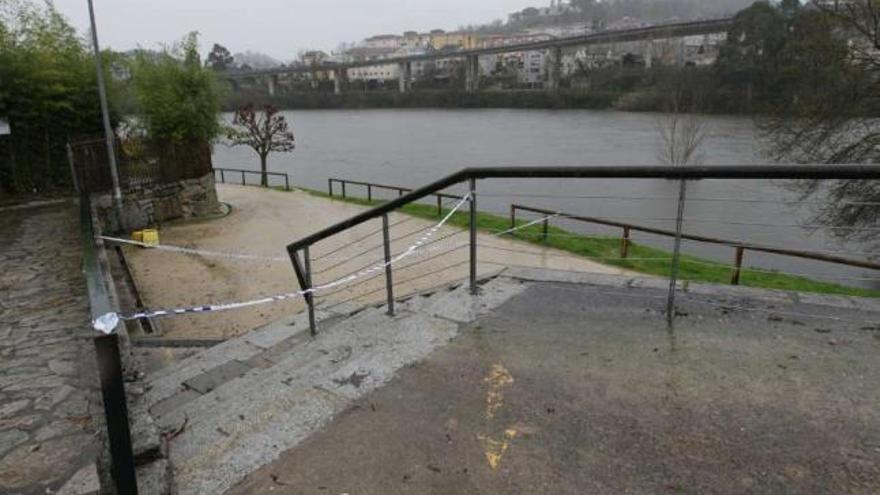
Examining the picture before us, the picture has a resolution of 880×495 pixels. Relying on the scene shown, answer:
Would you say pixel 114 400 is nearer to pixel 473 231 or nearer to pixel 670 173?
pixel 473 231

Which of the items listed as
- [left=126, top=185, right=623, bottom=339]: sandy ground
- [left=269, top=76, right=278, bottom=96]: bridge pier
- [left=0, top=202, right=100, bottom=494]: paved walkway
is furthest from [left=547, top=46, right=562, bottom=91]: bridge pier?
[left=0, top=202, right=100, bottom=494]: paved walkway

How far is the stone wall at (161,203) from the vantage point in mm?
14914

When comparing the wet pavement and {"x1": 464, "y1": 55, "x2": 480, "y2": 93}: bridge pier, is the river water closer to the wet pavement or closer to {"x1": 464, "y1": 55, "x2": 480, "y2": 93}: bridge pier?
the wet pavement

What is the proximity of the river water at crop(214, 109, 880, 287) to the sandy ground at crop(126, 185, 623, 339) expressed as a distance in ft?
4.85

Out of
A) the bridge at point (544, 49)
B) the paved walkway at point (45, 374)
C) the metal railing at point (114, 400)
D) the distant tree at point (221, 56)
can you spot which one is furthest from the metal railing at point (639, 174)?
the distant tree at point (221, 56)

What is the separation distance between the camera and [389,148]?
136 feet

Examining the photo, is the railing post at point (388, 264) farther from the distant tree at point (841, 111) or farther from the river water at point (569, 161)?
the distant tree at point (841, 111)

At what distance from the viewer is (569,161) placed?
3073 centimetres

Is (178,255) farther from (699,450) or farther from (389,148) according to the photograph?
(389,148)

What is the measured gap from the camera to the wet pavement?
2.38 meters

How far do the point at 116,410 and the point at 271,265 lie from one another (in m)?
10.8

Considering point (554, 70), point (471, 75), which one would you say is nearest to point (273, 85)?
point (471, 75)

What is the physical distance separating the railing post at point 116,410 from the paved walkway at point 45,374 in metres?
0.86

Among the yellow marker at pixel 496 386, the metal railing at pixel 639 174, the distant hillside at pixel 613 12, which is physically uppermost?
the distant hillside at pixel 613 12
